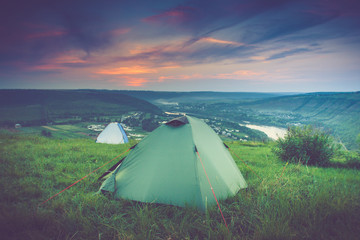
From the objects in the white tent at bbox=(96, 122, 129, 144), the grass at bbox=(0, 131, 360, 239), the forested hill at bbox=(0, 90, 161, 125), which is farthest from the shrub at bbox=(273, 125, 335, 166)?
the forested hill at bbox=(0, 90, 161, 125)

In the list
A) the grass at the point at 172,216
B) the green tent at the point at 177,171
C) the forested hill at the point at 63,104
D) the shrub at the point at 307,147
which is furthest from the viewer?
A: the forested hill at the point at 63,104

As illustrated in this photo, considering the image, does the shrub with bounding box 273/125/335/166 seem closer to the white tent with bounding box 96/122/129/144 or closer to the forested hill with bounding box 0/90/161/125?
the white tent with bounding box 96/122/129/144

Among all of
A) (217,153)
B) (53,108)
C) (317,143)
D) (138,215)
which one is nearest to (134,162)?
(138,215)

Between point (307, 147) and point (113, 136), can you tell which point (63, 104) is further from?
point (307, 147)

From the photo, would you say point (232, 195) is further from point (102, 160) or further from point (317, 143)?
point (317, 143)

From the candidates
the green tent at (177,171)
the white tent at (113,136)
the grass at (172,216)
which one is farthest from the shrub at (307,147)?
the white tent at (113,136)

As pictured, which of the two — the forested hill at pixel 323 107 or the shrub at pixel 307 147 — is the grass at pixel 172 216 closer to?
the shrub at pixel 307 147
